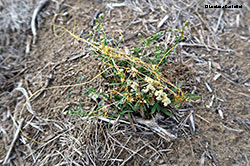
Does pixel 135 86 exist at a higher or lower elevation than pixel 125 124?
higher

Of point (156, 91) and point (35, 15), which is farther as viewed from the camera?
point (35, 15)

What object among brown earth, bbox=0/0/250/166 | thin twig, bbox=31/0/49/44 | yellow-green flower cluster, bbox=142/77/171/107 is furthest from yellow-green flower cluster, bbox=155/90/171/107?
thin twig, bbox=31/0/49/44

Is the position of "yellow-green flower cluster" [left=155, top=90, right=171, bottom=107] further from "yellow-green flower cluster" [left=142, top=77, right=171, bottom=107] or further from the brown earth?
the brown earth

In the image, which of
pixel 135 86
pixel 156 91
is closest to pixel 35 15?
pixel 135 86

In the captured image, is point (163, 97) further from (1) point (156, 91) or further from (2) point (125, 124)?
(2) point (125, 124)

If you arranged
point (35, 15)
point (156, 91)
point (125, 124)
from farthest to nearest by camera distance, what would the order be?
point (35, 15), point (125, 124), point (156, 91)

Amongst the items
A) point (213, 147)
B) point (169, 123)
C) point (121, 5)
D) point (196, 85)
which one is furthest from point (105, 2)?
point (213, 147)

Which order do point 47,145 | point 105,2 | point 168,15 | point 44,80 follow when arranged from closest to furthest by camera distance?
1. point 47,145
2. point 44,80
3. point 168,15
4. point 105,2

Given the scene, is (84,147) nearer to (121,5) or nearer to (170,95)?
(170,95)

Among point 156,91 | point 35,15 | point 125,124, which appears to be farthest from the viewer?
point 35,15
